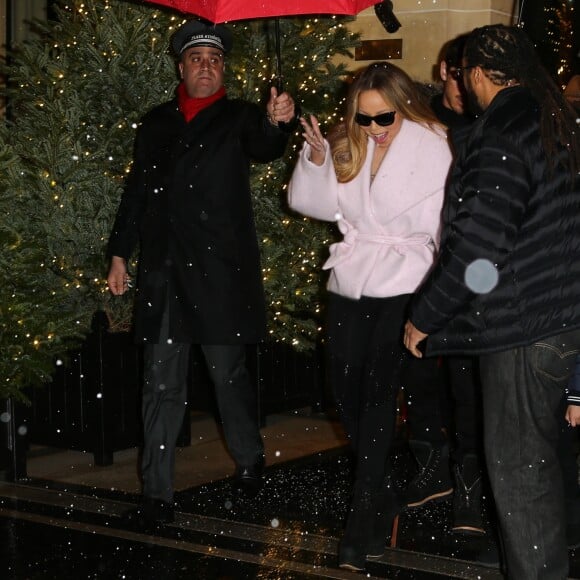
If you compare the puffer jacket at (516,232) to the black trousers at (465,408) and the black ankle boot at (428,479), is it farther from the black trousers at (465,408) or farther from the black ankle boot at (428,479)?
the black ankle boot at (428,479)

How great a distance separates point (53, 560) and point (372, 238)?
1982 mm

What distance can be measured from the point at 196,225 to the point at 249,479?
1.34 m

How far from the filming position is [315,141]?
4.88 metres

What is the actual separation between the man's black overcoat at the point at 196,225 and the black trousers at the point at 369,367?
1022mm

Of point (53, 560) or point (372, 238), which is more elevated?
point (372, 238)

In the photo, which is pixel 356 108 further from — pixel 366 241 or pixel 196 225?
pixel 196 225

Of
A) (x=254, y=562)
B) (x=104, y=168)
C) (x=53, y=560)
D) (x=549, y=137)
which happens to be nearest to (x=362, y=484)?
(x=254, y=562)

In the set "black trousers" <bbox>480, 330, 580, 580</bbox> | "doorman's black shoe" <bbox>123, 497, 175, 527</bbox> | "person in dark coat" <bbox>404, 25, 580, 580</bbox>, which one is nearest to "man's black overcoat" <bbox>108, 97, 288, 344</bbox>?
"doorman's black shoe" <bbox>123, 497, 175, 527</bbox>

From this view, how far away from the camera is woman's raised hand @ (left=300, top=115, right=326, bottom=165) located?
15.9ft

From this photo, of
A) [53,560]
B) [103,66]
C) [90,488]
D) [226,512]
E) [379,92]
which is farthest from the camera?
[103,66]

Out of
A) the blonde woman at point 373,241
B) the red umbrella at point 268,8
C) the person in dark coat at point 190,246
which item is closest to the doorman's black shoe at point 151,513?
the person in dark coat at point 190,246

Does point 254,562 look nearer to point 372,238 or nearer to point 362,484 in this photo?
point 362,484

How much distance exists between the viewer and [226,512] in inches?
230

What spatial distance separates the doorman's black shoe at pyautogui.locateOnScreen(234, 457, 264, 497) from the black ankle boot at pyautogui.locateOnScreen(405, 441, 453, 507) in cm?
78
